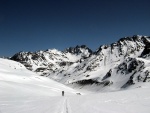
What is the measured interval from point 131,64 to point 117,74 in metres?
18.4

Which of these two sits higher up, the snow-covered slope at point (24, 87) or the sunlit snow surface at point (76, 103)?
Answer: the snow-covered slope at point (24, 87)

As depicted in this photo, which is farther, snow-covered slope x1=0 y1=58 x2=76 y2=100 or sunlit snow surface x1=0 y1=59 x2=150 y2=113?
snow-covered slope x1=0 y1=58 x2=76 y2=100

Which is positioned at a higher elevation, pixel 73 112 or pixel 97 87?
pixel 97 87

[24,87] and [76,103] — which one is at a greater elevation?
[24,87]

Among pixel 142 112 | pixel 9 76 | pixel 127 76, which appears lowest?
pixel 142 112

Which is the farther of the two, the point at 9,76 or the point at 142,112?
the point at 9,76

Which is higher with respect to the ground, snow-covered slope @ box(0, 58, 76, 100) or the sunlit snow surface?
snow-covered slope @ box(0, 58, 76, 100)

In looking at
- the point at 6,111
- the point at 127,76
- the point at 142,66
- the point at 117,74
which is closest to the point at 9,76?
the point at 6,111

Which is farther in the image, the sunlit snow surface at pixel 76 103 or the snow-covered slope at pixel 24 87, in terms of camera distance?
the snow-covered slope at pixel 24 87

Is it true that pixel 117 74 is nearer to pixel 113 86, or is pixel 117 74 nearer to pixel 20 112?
pixel 113 86

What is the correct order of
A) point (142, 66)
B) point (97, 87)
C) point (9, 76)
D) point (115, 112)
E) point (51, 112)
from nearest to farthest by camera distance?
point (51, 112), point (115, 112), point (9, 76), point (142, 66), point (97, 87)

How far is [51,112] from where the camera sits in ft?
44.7

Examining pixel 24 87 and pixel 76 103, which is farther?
pixel 24 87

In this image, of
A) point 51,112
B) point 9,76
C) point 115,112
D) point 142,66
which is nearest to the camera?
point 51,112
